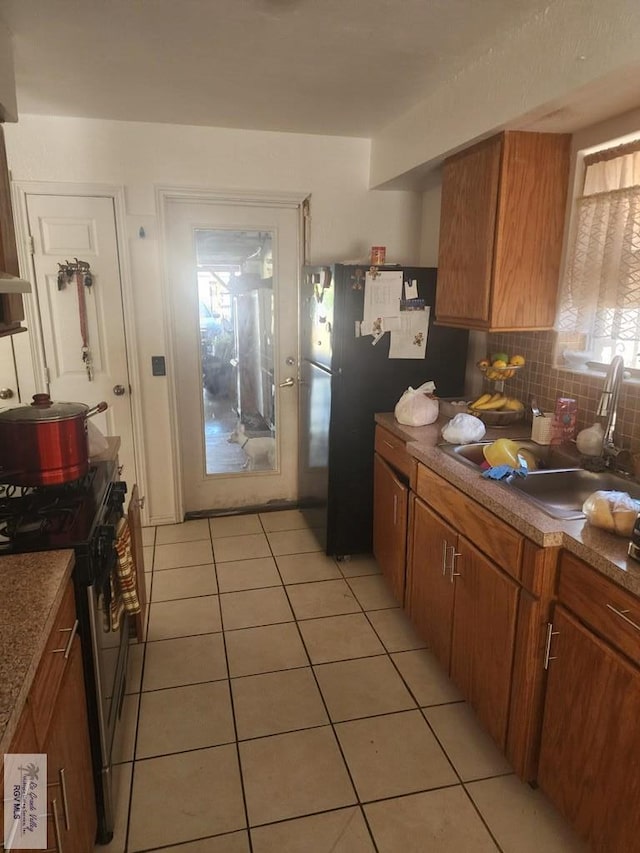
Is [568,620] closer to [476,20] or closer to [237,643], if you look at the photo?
[237,643]

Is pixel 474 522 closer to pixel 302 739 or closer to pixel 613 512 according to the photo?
pixel 613 512

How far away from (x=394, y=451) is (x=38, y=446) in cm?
151

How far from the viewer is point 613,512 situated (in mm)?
1407

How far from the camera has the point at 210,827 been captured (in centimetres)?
156

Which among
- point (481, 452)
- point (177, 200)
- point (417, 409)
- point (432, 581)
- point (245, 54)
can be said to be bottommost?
point (432, 581)

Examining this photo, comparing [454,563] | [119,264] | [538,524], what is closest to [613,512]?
[538,524]

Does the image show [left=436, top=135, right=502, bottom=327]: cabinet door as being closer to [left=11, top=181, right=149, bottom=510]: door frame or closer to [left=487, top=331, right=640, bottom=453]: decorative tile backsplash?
[left=487, top=331, right=640, bottom=453]: decorative tile backsplash

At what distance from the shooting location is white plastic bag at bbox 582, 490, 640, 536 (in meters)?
1.38

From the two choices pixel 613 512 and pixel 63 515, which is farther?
pixel 63 515

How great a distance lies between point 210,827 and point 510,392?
6.91 feet

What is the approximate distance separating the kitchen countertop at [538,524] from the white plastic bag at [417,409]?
0.27 metres

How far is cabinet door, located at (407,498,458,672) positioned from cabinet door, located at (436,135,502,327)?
86 centimetres

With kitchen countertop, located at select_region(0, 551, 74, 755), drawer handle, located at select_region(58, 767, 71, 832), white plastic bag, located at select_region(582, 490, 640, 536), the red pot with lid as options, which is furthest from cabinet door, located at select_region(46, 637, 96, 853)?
white plastic bag, located at select_region(582, 490, 640, 536)

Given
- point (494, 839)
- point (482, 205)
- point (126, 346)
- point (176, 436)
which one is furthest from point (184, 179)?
point (494, 839)
